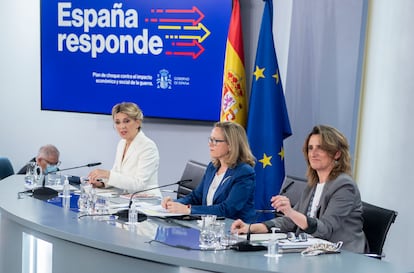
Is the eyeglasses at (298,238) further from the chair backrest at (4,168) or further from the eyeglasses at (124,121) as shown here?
the chair backrest at (4,168)

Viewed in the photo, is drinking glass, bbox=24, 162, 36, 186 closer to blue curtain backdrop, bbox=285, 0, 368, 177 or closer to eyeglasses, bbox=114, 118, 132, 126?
eyeglasses, bbox=114, 118, 132, 126

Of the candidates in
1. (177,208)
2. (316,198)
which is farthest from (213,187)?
(316,198)

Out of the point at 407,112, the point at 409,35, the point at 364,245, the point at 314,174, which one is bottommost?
the point at 364,245

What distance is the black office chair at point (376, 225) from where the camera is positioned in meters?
3.74

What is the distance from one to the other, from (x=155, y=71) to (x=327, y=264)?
3762 millimetres

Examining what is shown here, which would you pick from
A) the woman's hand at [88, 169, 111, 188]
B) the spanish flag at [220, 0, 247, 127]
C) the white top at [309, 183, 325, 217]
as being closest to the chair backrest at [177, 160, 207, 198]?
the woman's hand at [88, 169, 111, 188]

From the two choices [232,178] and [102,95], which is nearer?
[232,178]

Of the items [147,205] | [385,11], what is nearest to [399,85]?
[385,11]

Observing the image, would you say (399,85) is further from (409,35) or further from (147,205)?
(147,205)

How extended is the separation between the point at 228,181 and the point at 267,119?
4.63ft

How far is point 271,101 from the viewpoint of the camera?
18.8 feet

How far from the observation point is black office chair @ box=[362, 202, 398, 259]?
3.74 meters

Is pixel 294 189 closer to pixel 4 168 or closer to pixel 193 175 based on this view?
pixel 193 175

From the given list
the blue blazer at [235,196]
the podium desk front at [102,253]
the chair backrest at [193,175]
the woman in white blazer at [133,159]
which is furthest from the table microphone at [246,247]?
the woman in white blazer at [133,159]
